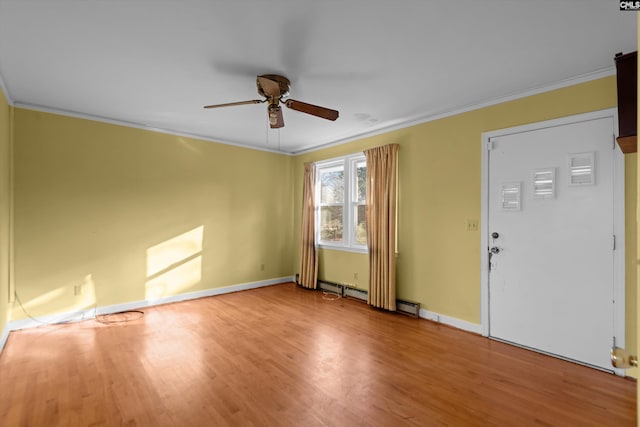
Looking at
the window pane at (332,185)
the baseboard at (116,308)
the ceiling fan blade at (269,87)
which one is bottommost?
the baseboard at (116,308)

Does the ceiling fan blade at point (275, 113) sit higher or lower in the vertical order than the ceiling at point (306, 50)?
lower

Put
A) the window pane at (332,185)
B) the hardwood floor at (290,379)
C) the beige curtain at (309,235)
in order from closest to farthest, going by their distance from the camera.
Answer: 1. the hardwood floor at (290,379)
2. the window pane at (332,185)
3. the beige curtain at (309,235)

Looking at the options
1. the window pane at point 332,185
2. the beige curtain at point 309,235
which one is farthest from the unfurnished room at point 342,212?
the beige curtain at point 309,235

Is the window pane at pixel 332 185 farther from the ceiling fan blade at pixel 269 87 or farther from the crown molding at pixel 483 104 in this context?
Result: the ceiling fan blade at pixel 269 87

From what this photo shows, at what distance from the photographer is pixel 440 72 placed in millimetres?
2799

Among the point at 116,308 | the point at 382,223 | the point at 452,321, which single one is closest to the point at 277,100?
the point at 382,223

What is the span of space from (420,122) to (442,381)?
3.03 meters

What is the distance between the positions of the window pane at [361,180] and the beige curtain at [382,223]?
1.05 feet

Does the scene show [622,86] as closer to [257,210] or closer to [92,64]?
[92,64]

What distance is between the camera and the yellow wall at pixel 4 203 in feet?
10.2

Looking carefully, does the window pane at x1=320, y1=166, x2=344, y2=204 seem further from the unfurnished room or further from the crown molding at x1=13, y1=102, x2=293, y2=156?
the crown molding at x1=13, y1=102, x2=293, y2=156

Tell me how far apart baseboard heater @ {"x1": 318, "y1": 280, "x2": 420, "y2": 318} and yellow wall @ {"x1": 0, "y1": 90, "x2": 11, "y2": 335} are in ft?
13.2

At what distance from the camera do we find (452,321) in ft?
12.2

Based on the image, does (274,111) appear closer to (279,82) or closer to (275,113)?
(275,113)
